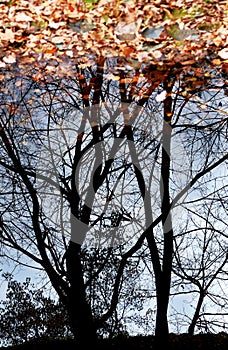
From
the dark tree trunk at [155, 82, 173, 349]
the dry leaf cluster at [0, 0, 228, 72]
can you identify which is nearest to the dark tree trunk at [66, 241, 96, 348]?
the dark tree trunk at [155, 82, 173, 349]

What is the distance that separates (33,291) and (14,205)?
6.47ft

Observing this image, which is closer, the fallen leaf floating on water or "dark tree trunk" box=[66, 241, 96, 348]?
the fallen leaf floating on water

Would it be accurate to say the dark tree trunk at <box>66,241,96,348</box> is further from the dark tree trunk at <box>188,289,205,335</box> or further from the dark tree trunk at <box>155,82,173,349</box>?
the dark tree trunk at <box>188,289,205,335</box>

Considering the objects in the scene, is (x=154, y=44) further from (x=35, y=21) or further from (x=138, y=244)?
(x=138, y=244)

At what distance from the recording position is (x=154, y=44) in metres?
4.23

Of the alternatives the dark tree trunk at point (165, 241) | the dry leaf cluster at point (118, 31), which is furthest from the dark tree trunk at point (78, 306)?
the dry leaf cluster at point (118, 31)

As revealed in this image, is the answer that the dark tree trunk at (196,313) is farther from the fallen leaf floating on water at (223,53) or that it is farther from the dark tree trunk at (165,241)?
the fallen leaf floating on water at (223,53)

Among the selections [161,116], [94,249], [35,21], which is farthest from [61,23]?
[94,249]

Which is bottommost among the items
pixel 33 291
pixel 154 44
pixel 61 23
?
pixel 33 291

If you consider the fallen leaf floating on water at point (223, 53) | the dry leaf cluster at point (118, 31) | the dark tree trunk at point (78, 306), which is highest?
the dry leaf cluster at point (118, 31)

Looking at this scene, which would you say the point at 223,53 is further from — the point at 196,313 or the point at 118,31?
the point at 196,313

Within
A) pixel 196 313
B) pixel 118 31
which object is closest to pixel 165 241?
pixel 196 313

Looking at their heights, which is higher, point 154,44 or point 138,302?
point 154,44

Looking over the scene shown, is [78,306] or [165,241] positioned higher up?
[165,241]
